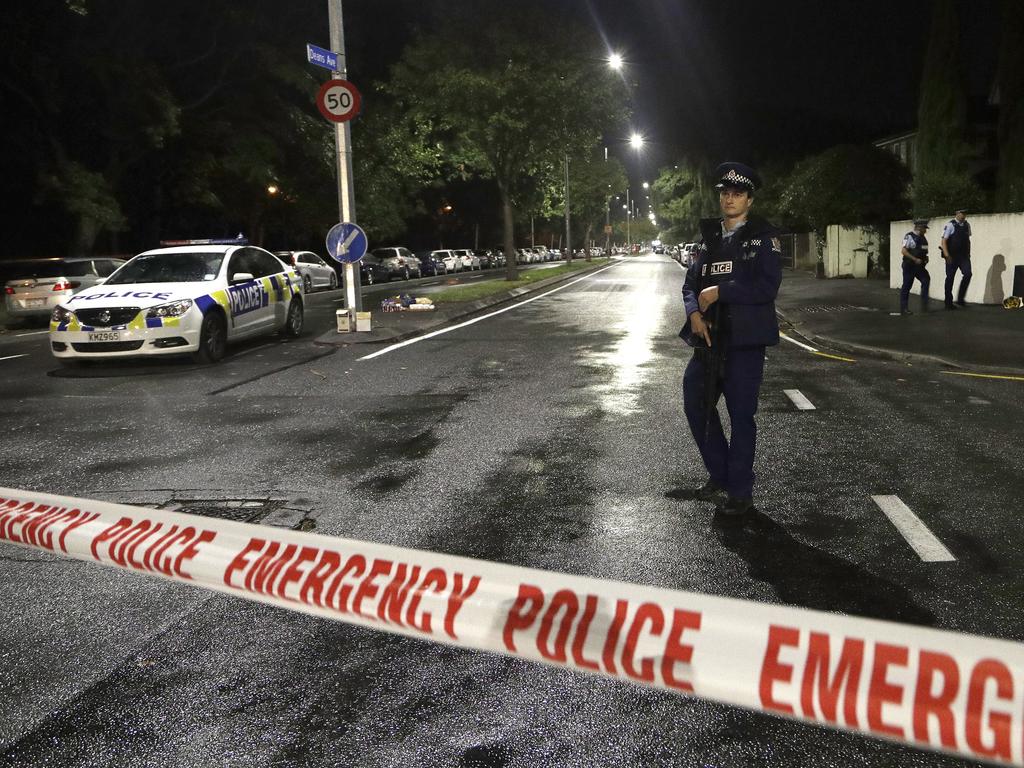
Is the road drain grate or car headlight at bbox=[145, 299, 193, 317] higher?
car headlight at bbox=[145, 299, 193, 317]

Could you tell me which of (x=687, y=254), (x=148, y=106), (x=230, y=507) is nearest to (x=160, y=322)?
(x=230, y=507)

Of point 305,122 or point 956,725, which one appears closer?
point 956,725

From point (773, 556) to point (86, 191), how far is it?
27096mm

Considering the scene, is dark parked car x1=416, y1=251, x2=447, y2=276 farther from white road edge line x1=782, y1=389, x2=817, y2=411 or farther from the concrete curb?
white road edge line x1=782, y1=389, x2=817, y2=411

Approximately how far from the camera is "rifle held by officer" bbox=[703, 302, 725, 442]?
505 centimetres

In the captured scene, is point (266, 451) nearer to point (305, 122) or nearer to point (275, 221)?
point (305, 122)

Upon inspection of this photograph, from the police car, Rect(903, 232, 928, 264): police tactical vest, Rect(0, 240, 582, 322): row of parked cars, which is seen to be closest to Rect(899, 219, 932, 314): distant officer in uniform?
Rect(903, 232, 928, 264): police tactical vest

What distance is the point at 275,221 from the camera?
4816cm

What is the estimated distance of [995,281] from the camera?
18656mm

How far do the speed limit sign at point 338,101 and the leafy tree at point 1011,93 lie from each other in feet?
61.8

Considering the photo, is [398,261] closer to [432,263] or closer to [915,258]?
[432,263]

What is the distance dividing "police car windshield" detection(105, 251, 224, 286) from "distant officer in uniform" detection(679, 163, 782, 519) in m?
9.07

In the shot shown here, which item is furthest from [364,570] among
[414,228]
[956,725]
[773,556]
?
[414,228]

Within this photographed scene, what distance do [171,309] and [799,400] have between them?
7412mm
